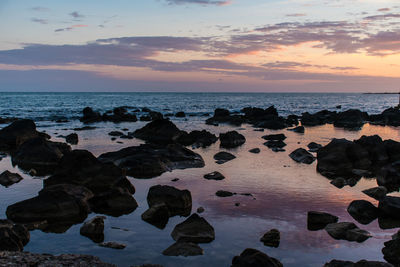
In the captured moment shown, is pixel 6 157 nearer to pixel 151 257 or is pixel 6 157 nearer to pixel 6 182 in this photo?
pixel 6 182

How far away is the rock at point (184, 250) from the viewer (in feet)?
34.2

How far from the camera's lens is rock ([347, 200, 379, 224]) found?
45.2 feet

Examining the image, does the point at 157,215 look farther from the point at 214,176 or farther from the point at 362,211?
the point at 362,211

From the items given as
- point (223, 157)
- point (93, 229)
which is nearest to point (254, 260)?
point (93, 229)

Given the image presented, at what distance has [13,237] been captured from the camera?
416 inches

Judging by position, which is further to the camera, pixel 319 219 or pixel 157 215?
pixel 157 215

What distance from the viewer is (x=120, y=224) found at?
13.0 metres

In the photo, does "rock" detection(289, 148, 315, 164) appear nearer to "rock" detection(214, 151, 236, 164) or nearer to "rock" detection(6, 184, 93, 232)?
"rock" detection(214, 151, 236, 164)

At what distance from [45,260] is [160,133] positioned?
28081 millimetres

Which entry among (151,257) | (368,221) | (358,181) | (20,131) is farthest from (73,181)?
(20,131)

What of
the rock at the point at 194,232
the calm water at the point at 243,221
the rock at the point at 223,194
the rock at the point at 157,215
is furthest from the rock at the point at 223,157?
the rock at the point at 194,232

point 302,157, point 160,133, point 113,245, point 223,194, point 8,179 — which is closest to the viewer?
point 113,245

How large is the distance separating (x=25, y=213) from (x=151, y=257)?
582 centimetres

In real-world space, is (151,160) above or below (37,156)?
above
